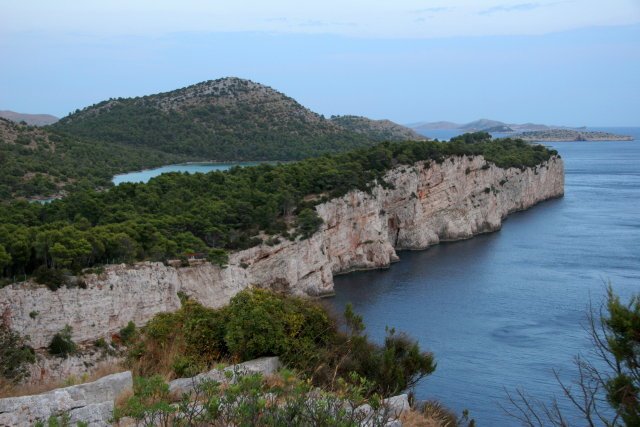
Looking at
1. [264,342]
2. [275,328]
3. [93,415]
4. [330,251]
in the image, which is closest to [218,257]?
[330,251]

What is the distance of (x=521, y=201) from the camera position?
194 ft

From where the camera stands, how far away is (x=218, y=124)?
8475 centimetres

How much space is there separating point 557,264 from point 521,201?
889 inches

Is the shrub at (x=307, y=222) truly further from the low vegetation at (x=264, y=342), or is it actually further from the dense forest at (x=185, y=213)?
the low vegetation at (x=264, y=342)

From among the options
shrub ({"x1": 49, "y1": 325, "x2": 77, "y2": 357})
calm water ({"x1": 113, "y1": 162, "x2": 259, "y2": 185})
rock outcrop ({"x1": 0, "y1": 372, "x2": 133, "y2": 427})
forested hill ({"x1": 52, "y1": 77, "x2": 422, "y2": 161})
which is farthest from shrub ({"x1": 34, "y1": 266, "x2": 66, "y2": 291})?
forested hill ({"x1": 52, "y1": 77, "x2": 422, "y2": 161})

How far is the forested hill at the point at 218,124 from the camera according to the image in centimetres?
7819

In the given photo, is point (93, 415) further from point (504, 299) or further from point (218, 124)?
point (218, 124)

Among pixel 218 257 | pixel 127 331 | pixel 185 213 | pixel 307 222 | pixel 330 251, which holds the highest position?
pixel 185 213

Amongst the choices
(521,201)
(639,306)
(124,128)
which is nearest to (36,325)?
(639,306)

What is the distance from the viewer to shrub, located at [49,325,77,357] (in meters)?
18.2

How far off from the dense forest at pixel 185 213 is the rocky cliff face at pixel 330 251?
0.87 m

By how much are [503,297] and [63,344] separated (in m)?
20.3

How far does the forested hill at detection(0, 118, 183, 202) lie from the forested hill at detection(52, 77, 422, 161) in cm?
890

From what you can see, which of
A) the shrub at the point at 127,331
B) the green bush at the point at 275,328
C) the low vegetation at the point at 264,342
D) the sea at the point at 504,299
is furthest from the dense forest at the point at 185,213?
the green bush at the point at 275,328
